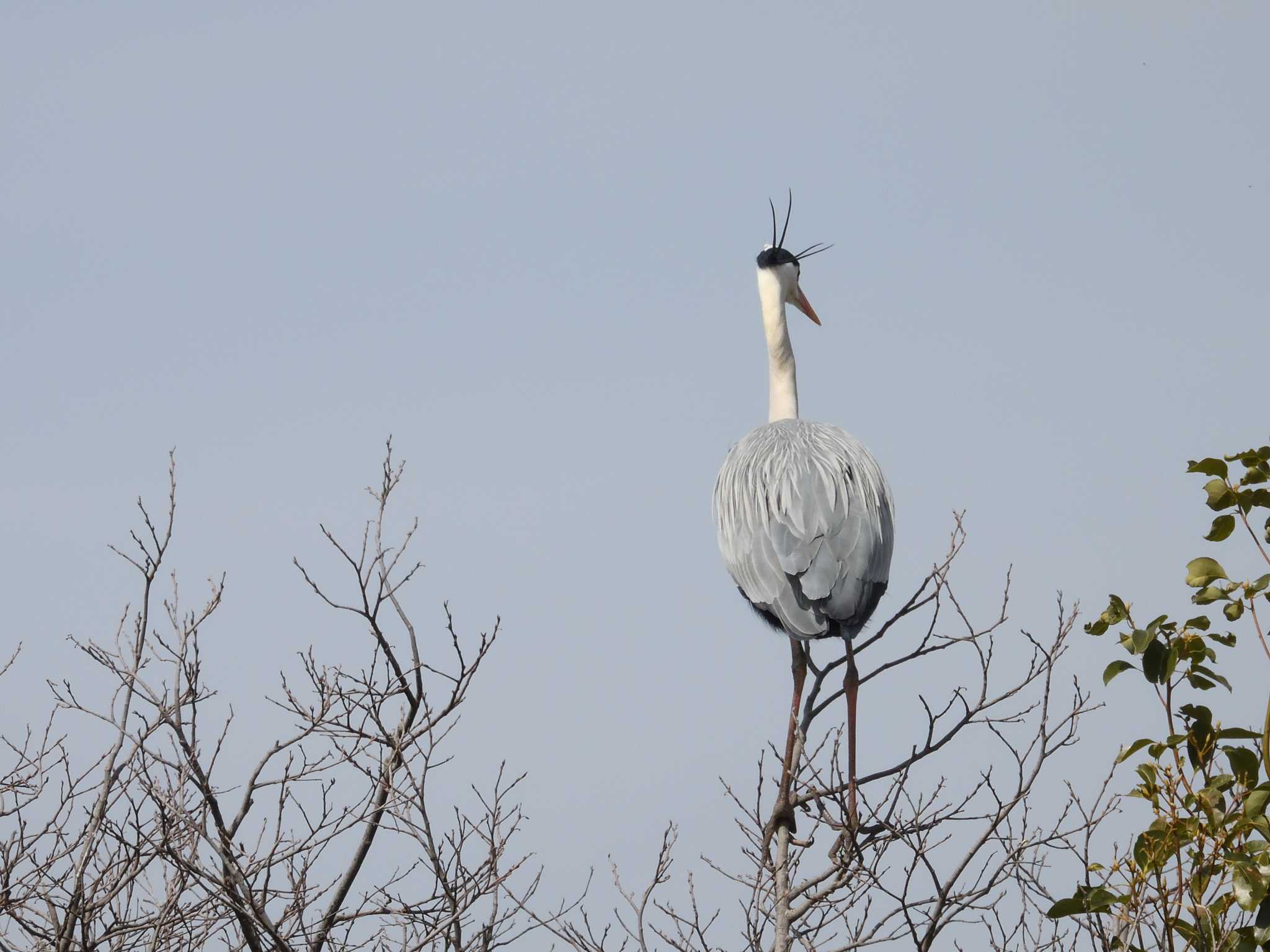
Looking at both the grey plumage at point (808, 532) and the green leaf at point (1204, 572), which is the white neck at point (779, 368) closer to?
the grey plumage at point (808, 532)

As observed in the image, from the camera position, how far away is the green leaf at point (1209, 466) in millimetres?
2830

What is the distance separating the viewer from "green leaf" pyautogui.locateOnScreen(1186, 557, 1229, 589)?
111 inches

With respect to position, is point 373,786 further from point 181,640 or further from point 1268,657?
point 1268,657

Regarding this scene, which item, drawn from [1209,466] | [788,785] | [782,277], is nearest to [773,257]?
[782,277]

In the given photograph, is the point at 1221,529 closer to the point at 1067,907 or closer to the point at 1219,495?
the point at 1219,495

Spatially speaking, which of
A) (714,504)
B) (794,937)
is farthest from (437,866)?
(714,504)

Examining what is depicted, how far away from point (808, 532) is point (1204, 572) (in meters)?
3.35

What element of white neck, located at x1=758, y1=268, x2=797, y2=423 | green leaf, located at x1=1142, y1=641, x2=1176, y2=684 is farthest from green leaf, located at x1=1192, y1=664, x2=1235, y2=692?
white neck, located at x1=758, y1=268, x2=797, y2=423

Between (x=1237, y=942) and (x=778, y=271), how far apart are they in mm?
6361

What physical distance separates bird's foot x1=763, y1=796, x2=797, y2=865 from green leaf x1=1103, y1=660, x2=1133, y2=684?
277 cm

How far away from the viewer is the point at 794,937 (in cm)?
482

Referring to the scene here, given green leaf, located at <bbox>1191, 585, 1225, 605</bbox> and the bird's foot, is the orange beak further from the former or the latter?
green leaf, located at <bbox>1191, 585, 1225, 605</bbox>

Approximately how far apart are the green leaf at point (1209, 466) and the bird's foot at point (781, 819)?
118 inches

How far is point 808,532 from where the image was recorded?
6160mm
